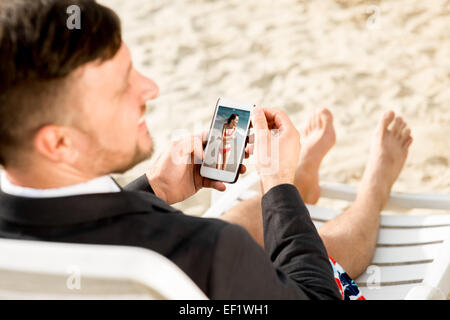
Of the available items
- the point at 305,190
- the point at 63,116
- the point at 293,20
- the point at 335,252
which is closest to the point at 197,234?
the point at 63,116

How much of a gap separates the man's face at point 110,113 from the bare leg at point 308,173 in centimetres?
81

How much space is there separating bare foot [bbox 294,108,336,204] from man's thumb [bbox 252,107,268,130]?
936 mm

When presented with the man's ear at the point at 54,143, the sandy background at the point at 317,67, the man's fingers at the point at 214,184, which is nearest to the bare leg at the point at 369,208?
the sandy background at the point at 317,67

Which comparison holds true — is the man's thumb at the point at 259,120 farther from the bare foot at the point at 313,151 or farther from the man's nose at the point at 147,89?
the bare foot at the point at 313,151

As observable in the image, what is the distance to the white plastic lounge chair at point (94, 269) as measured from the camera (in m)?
0.78

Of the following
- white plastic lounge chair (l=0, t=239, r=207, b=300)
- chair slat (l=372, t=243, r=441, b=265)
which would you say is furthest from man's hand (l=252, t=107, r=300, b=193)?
chair slat (l=372, t=243, r=441, b=265)

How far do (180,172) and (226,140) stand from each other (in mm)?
139

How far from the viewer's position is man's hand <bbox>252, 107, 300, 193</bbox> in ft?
3.84

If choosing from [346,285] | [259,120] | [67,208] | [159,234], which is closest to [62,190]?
[67,208]

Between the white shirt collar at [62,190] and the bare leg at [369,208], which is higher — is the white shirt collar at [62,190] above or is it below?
above

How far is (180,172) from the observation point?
1444 mm
